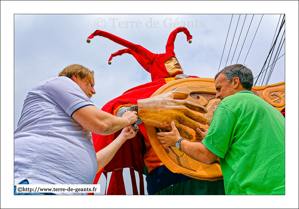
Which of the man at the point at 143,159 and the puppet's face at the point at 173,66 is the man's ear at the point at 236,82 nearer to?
the man at the point at 143,159

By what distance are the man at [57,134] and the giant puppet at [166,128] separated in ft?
1.41

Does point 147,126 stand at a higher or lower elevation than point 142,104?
lower

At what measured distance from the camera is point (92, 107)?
1.34 m

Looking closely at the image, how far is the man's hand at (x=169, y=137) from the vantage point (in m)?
1.74

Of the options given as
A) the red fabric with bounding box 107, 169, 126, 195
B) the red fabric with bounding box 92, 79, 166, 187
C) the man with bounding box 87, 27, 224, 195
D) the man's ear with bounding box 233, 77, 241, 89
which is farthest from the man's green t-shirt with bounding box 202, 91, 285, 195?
the red fabric with bounding box 107, 169, 126, 195

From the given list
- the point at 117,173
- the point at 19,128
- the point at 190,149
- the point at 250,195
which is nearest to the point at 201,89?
the point at 190,149

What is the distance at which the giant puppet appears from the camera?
180 cm

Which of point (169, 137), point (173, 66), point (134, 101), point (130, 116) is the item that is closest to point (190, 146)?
point (169, 137)

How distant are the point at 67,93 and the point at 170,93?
2.45ft

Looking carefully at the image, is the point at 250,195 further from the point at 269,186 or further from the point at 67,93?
the point at 67,93

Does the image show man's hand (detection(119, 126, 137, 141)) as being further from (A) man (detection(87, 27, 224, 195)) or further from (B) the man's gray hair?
(B) the man's gray hair

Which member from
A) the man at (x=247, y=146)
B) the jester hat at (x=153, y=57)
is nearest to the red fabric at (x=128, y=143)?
the jester hat at (x=153, y=57)

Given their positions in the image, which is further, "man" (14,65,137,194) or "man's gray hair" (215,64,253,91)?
"man's gray hair" (215,64,253,91)

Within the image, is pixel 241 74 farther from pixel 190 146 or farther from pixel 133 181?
pixel 133 181
